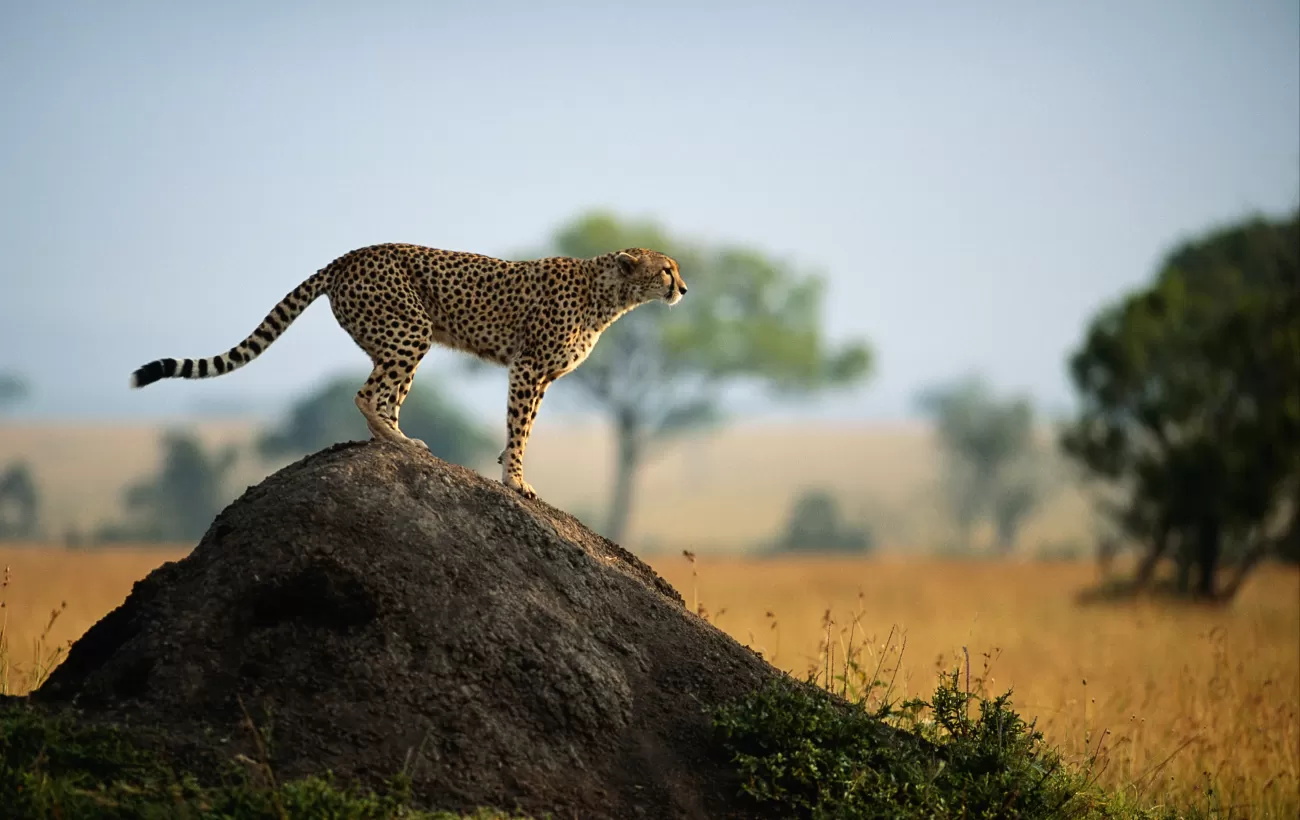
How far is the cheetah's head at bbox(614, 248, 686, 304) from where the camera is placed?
324 inches

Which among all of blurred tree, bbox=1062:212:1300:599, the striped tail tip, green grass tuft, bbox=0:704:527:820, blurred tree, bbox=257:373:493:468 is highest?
blurred tree, bbox=257:373:493:468

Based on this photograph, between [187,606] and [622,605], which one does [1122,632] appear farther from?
[187,606]

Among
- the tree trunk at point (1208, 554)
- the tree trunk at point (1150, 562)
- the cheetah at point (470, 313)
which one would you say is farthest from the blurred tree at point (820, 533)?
the cheetah at point (470, 313)

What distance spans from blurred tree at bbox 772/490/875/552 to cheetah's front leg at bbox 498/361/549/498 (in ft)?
165

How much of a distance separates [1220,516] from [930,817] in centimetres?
1730

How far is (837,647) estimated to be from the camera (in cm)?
959

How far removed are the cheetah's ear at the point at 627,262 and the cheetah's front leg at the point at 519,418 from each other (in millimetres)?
908

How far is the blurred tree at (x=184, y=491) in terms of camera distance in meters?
52.8

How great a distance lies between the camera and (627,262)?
8.20 meters

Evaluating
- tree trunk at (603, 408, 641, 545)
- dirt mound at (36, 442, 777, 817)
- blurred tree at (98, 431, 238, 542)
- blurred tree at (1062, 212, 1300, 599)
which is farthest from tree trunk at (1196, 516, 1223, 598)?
blurred tree at (98, 431, 238, 542)

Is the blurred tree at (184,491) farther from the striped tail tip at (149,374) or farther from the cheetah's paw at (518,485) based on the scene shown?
the cheetah's paw at (518,485)

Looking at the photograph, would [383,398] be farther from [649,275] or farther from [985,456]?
[985,456]

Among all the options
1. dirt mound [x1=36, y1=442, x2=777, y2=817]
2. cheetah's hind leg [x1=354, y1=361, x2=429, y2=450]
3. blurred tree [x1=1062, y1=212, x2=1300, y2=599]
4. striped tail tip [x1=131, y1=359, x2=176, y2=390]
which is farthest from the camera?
blurred tree [x1=1062, y1=212, x2=1300, y2=599]

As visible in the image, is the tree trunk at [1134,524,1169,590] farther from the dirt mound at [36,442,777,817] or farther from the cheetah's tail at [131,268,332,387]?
the cheetah's tail at [131,268,332,387]
